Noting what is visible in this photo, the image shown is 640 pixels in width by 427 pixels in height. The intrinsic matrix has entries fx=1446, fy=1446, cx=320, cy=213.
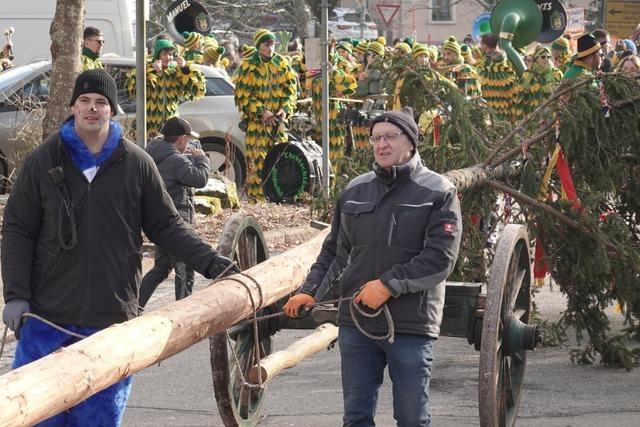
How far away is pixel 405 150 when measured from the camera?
18.5ft

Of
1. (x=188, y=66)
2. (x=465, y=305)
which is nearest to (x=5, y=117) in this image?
(x=188, y=66)

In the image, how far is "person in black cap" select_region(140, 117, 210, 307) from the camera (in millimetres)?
9805

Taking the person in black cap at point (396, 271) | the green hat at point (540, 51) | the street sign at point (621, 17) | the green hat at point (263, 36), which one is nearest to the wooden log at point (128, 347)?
the person in black cap at point (396, 271)

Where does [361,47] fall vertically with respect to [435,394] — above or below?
above

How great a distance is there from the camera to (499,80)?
885 inches

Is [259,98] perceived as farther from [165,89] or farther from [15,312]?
[15,312]

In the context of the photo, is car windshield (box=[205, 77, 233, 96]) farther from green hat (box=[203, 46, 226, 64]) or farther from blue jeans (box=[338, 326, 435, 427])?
blue jeans (box=[338, 326, 435, 427])

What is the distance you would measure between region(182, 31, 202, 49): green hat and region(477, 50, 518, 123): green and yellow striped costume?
4.57m

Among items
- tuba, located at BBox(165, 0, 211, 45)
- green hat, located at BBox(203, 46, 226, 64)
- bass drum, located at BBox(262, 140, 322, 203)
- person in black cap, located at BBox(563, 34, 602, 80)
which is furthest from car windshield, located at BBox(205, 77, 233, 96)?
person in black cap, located at BBox(563, 34, 602, 80)

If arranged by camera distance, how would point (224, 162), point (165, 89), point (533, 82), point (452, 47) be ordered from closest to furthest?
point (165, 89) → point (224, 162) → point (533, 82) → point (452, 47)

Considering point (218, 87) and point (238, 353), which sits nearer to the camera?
point (238, 353)

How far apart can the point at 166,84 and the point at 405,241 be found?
1158cm

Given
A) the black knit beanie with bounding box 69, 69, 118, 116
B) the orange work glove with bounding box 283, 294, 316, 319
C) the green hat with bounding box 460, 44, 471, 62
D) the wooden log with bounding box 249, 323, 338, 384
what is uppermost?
the black knit beanie with bounding box 69, 69, 118, 116

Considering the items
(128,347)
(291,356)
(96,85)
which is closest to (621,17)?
(291,356)
